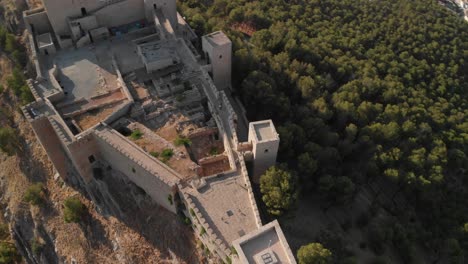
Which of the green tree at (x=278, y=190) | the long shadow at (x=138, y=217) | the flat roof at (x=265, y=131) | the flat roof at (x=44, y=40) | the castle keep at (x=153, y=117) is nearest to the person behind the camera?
the castle keep at (x=153, y=117)

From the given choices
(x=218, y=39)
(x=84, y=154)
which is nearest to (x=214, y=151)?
(x=84, y=154)

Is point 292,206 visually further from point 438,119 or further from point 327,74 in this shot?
point 438,119

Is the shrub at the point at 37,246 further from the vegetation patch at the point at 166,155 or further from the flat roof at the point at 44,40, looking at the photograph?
the flat roof at the point at 44,40

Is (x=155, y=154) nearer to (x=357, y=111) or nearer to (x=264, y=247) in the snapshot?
(x=264, y=247)

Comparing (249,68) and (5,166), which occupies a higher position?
(249,68)

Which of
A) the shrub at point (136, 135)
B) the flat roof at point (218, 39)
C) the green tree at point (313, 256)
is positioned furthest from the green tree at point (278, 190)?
the flat roof at point (218, 39)

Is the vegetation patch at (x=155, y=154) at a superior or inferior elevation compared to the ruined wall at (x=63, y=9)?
inferior

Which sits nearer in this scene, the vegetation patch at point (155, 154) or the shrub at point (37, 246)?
the vegetation patch at point (155, 154)

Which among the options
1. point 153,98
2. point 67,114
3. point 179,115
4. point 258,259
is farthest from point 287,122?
point 67,114
